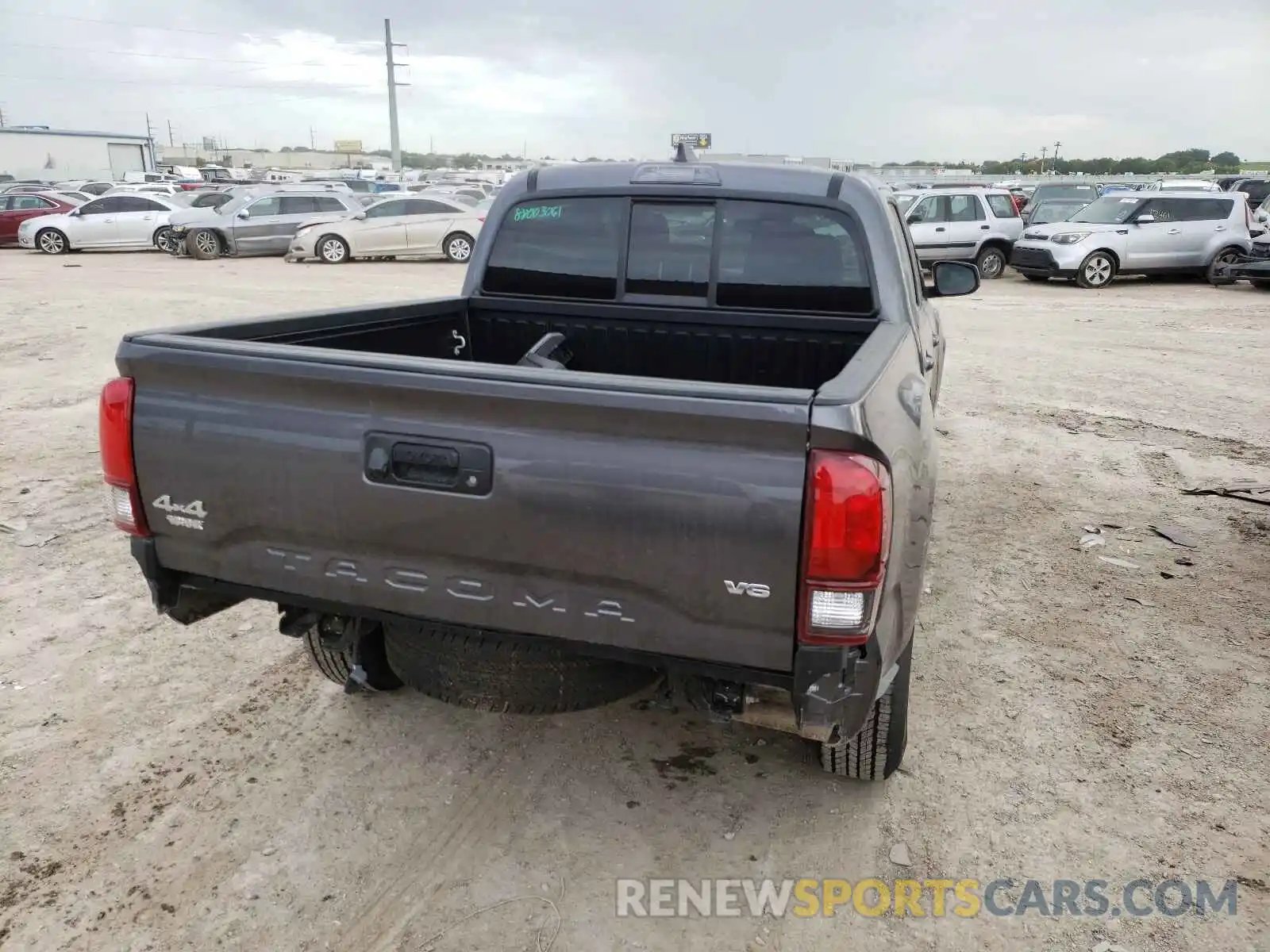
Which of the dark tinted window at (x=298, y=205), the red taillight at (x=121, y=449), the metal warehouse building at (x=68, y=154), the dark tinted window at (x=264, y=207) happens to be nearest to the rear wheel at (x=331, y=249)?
the dark tinted window at (x=298, y=205)

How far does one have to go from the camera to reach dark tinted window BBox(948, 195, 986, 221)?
59.2 feet

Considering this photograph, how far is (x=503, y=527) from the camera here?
226 centimetres

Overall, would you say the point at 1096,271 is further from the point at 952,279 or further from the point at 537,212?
the point at 537,212

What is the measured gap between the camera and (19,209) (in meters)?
24.1

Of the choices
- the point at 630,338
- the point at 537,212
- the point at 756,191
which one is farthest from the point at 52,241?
the point at 756,191

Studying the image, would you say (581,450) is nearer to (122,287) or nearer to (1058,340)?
(1058,340)

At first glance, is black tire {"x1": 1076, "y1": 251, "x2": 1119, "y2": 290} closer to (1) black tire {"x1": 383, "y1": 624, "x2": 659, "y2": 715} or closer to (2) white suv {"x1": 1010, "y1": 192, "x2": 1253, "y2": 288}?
(2) white suv {"x1": 1010, "y1": 192, "x2": 1253, "y2": 288}

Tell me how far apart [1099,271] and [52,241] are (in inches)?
944

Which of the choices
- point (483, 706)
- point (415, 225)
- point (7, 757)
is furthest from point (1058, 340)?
point (415, 225)

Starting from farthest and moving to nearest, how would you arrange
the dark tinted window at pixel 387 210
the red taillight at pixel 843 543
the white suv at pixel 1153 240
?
the dark tinted window at pixel 387 210 → the white suv at pixel 1153 240 → the red taillight at pixel 843 543

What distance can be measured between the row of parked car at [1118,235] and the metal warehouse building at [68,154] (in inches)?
2522

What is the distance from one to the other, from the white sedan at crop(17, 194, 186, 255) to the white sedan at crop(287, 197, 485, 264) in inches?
189

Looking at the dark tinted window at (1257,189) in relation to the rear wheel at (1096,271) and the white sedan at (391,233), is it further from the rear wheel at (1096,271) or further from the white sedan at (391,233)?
the white sedan at (391,233)

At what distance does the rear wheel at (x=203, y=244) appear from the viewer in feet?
68.8
